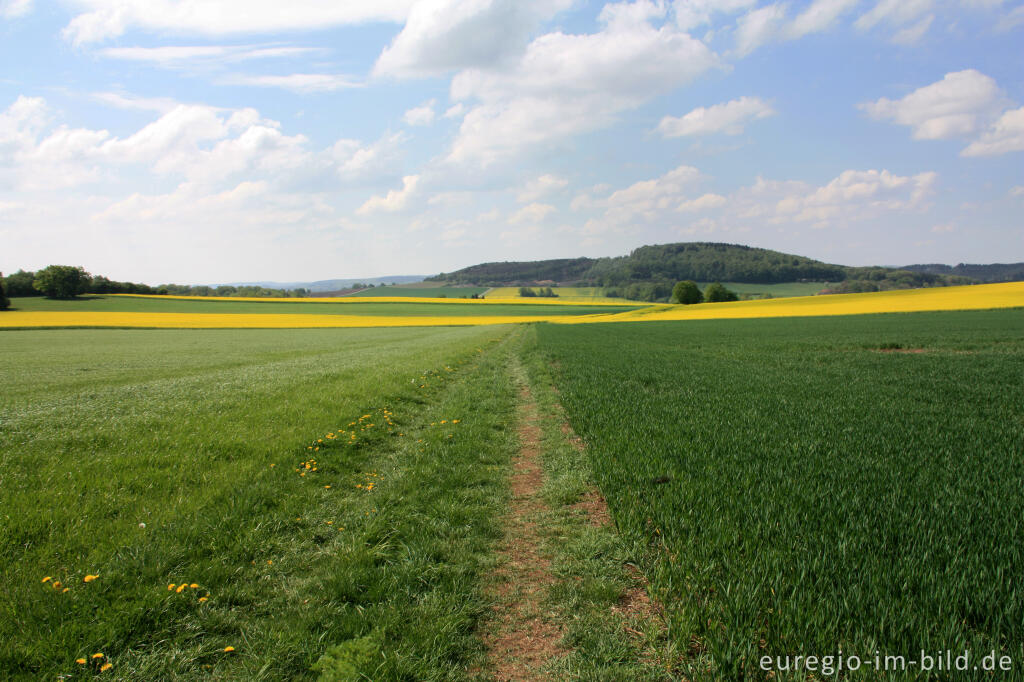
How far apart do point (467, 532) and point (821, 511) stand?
382 cm

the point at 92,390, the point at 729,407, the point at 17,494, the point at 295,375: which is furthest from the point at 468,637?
the point at 92,390

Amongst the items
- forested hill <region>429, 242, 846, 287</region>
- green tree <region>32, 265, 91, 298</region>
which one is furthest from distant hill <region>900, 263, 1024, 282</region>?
green tree <region>32, 265, 91, 298</region>

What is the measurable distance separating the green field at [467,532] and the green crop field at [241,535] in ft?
0.09

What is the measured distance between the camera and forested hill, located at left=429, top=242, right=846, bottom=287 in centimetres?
14862

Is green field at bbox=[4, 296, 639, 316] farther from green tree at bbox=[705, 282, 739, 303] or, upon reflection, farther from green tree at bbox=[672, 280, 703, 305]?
green tree at bbox=[705, 282, 739, 303]

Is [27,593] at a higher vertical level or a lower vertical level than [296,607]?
higher

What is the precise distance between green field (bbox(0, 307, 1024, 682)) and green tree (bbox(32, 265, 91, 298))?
9424 cm

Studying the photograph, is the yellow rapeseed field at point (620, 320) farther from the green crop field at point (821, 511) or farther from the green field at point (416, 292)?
the green field at point (416, 292)

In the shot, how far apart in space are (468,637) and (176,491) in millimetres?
4570

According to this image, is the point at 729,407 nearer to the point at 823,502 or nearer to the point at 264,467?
the point at 823,502

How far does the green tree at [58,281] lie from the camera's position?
77.6 metres

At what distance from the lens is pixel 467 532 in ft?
17.7

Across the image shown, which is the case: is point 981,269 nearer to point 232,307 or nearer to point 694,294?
point 694,294

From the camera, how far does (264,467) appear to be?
682 cm
